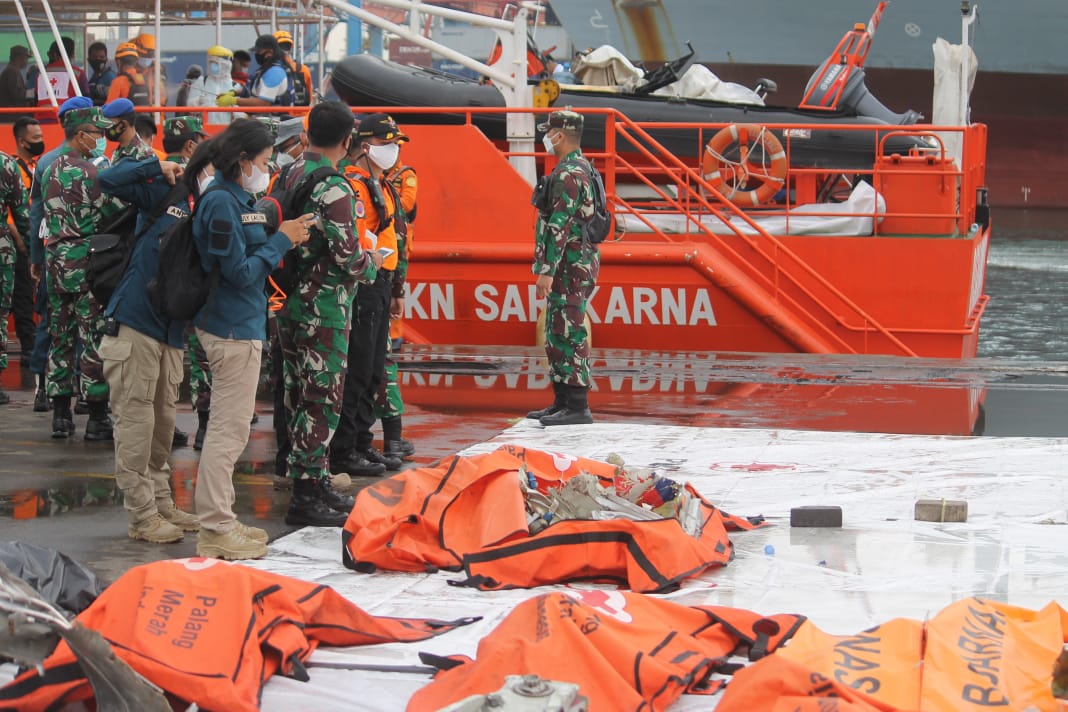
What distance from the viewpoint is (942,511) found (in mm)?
4895

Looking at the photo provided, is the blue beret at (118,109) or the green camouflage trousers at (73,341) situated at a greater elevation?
the blue beret at (118,109)

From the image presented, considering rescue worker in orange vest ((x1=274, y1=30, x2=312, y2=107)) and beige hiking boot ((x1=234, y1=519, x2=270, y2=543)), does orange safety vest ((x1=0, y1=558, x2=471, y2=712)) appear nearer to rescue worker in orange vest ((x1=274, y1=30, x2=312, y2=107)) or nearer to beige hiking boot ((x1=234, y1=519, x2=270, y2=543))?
beige hiking boot ((x1=234, y1=519, x2=270, y2=543))

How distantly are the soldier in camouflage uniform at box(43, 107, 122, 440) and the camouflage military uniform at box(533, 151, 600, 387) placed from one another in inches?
85.3

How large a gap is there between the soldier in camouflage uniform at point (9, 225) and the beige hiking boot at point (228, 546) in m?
3.78

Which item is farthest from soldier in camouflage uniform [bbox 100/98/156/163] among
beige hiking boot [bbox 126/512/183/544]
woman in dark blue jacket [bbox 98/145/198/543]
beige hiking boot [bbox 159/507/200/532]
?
beige hiking boot [bbox 126/512/183/544]

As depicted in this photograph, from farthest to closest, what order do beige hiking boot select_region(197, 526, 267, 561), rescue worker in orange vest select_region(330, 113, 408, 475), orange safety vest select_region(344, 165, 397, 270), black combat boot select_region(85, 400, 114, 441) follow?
1. black combat boot select_region(85, 400, 114, 441)
2. rescue worker in orange vest select_region(330, 113, 408, 475)
3. orange safety vest select_region(344, 165, 397, 270)
4. beige hiking boot select_region(197, 526, 267, 561)

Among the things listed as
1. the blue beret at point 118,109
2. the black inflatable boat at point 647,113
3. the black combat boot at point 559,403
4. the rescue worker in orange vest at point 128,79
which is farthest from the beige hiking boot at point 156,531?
the black inflatable boat at point 647,113

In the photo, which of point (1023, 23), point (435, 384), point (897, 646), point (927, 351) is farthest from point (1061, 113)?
point (897, 646)

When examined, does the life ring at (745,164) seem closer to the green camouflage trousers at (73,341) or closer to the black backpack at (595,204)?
the black backpack at (595,204)

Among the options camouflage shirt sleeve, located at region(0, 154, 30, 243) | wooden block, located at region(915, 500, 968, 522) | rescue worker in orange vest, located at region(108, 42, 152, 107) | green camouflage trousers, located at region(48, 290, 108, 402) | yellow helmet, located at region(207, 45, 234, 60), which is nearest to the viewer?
wooden block, located at region(915, 500, 968, 522)

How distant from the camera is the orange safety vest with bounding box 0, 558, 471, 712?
9.99ft

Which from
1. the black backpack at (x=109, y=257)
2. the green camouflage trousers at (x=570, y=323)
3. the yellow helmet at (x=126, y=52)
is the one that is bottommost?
the green camouflage trousers at (x=570, y=323)

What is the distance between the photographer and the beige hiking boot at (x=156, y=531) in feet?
15.9

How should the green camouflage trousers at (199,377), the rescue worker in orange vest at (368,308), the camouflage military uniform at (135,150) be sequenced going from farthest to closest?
1. the green camouflage trousers at (199,377)
2. the camouflage military uniform at (135,150)
3. the rescue worker in orange vest at (368,308)
